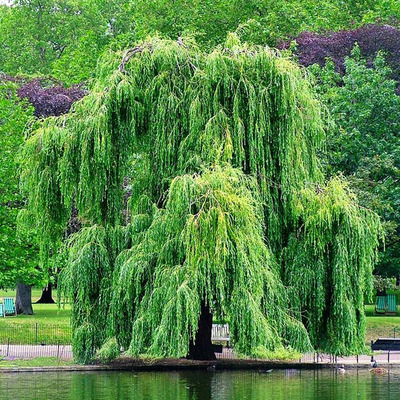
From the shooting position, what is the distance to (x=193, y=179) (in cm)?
3023

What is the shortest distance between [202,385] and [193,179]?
6.47 metres

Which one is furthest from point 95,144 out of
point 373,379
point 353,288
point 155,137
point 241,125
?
point 373,379

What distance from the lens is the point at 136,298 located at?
31.0 metres

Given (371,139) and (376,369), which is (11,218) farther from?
(376,369)

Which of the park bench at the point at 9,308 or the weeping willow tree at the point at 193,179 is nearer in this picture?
the weeping willow tree at the point at 193,179

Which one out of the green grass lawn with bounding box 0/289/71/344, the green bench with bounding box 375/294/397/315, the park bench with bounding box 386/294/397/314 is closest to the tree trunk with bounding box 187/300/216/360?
the green grass lawn with bounding box 0/289/71/344

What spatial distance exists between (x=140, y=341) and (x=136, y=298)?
167 cm

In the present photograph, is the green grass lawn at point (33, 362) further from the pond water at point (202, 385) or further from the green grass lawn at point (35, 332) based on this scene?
the green grass lawn at point (35, 332)

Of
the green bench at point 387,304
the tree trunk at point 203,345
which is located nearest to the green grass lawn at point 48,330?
the green bench at point 387,304

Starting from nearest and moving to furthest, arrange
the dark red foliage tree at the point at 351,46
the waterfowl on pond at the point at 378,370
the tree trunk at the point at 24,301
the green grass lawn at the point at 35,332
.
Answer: the waterfowl on pond at the point at 378,370
the green grass lawn at the point at 35,332
the tree trunk at the point at 24,301
the dark red foliage tree at the point at 351,46

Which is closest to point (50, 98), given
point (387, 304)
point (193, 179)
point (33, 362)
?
point (387, 304)

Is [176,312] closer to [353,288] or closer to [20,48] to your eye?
[353,288]

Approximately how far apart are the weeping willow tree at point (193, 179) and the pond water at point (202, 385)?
1140 millimetres

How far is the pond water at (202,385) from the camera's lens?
85.3 ft
